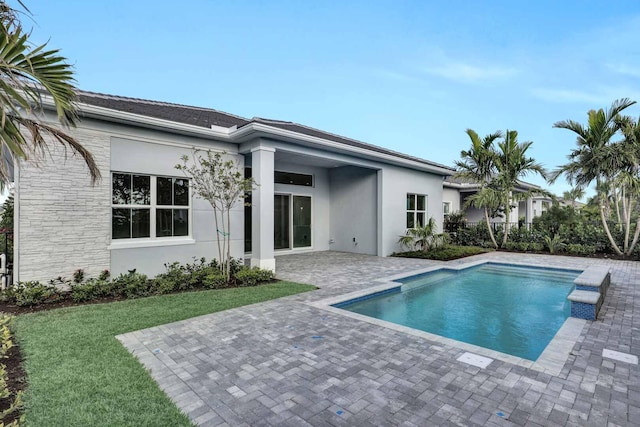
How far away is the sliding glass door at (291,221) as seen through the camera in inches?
521

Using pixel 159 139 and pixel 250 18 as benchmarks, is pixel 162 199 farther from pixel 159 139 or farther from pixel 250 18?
pixel 250 18

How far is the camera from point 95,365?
354 cm

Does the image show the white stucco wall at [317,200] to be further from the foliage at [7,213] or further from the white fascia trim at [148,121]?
the foliage at [7,213]

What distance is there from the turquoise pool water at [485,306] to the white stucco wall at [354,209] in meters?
4.09

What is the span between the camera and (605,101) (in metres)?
12.0

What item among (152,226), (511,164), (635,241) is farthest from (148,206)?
(635,241)

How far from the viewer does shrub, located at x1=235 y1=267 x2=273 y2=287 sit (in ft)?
25.6

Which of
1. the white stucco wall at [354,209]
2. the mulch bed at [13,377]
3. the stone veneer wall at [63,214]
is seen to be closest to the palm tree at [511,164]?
the white stucco wall at [354,209]

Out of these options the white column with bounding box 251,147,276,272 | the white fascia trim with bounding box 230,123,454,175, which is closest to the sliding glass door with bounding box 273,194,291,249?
the white fascia trim with bounding box 230,123,454,175

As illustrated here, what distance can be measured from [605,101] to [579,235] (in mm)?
5418

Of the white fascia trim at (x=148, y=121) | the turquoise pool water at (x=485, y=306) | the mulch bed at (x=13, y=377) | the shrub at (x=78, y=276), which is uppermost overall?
the white fascia trim at (x=148, y=121)

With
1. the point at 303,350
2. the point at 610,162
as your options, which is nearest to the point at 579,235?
the point at 610,162

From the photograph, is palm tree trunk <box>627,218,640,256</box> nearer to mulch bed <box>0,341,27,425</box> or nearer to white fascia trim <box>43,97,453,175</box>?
white fascia trim <box>43,97,453,175</box>

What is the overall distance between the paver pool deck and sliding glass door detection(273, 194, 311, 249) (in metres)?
7.99
